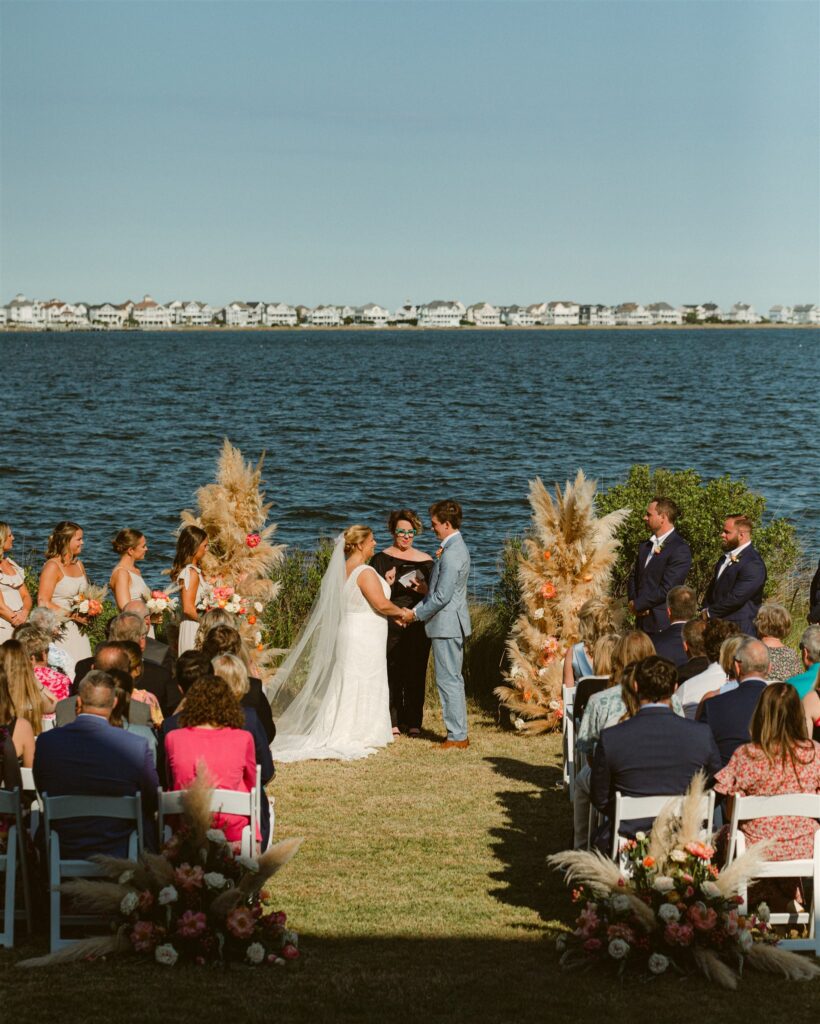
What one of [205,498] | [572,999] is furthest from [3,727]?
[205,498]

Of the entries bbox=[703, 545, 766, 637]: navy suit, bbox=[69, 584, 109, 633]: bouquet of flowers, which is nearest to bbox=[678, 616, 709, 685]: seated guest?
bbox=[703, 545, 766, 637]: navy suit

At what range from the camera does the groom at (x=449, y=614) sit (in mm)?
11578

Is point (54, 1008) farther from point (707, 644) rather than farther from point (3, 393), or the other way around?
point (3, 393)

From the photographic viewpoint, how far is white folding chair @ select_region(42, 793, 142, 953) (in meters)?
6.69

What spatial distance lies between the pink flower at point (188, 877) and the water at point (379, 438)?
42.9 ft

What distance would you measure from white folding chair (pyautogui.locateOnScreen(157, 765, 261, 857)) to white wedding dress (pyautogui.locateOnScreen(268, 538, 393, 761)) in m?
4.47

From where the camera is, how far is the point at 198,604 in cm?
1259

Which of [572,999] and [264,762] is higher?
[264,762]

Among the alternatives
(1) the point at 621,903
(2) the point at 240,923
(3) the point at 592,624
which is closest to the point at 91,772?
(2) the point at 240,923

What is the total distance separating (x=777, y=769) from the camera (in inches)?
271

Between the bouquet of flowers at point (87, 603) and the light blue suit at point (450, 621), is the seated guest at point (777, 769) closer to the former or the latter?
the light blue suit at point (450, 621)

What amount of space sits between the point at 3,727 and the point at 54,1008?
69.7 inches

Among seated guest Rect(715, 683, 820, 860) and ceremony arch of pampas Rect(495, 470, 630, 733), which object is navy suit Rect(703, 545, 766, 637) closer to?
ceremony arch of pampas Rect(495, 470, 630, 733)

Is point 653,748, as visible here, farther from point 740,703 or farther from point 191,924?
point 191,924
